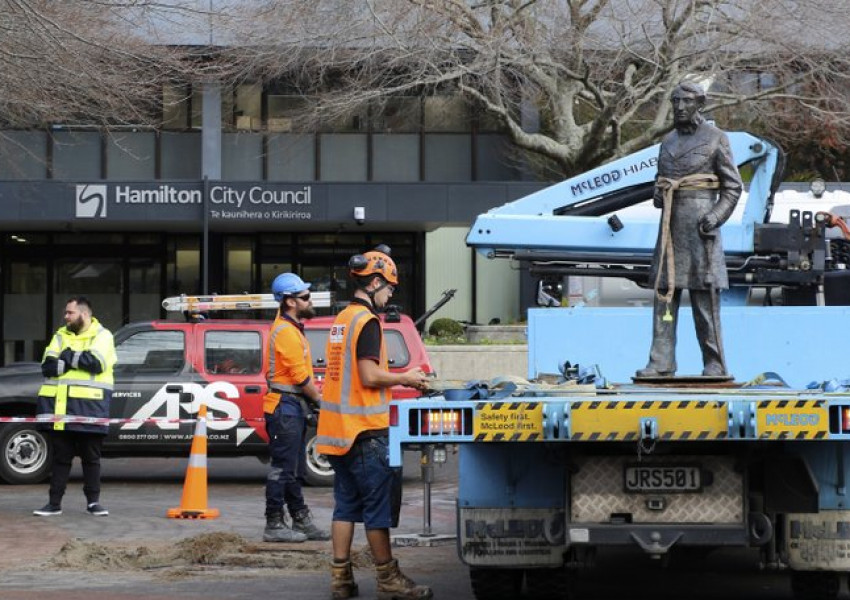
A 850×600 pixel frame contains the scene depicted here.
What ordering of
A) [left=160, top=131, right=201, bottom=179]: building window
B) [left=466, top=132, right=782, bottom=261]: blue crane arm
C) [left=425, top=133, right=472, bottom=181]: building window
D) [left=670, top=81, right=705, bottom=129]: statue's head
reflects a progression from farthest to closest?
1. [left=425, top=133, right=472, bottom=181]: building window
2. [left=160, top=131, right=201, bottom=179]: building window
3. [left=466, top=132, right=782, bottom=261]: blue crane arm
4. [left=670, top=81, right=705, bottom=129]: statue's head

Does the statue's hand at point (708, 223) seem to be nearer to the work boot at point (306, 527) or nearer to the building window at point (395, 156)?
the work boot at point (306, 527)

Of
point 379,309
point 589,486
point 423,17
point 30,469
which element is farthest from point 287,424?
point 423,17

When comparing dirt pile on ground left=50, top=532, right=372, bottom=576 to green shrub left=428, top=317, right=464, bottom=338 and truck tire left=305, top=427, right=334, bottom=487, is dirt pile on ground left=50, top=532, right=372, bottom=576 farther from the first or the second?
green shrub left=428, top=317, right=464, bottom=338

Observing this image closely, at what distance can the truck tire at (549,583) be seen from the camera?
8.49 metres

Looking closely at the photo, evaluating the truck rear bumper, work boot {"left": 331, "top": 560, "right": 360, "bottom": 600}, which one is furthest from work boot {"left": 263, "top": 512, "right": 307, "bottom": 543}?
the truck rear bumper

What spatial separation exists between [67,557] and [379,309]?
10.1ft

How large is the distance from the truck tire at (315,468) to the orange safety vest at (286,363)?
178 inches

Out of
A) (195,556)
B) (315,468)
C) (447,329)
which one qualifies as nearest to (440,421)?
(195,556)

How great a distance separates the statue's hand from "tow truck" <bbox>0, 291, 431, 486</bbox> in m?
6.52

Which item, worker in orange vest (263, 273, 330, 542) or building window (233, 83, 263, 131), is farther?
building window (233, 83, 263, 131)

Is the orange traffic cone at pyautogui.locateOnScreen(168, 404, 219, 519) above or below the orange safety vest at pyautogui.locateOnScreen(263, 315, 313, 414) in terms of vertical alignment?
below

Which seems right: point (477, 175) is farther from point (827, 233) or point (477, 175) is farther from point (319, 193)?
point (827, 233)

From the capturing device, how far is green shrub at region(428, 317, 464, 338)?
89.8ft

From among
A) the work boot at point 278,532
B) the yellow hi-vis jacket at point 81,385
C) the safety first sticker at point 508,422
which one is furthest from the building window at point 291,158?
the safety first sticker at point 508,422
